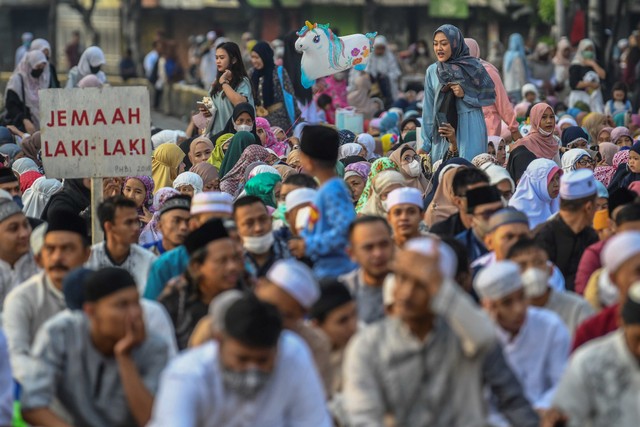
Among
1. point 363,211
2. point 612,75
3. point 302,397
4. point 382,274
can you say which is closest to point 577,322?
point 382,274

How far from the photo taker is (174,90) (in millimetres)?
33469

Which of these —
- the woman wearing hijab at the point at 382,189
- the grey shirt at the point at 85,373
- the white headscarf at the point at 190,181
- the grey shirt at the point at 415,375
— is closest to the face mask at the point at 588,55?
the white headscarf at the point at 190,181

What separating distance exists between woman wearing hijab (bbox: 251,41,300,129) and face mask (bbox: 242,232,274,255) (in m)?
8.76

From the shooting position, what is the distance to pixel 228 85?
1634 cm

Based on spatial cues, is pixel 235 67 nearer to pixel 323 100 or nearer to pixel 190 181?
pixel 190 181

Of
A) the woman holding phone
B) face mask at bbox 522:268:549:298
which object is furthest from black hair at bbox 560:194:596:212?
the woman holding phone

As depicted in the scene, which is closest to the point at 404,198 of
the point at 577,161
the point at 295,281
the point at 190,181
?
the point at 295,281

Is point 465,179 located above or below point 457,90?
below

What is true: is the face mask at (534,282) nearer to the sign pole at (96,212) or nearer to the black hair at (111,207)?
the black hair at (111,207)

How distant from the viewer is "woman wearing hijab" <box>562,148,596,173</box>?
15.1 metres

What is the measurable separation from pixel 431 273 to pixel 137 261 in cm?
358

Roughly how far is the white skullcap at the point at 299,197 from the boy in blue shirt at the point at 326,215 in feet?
1.52

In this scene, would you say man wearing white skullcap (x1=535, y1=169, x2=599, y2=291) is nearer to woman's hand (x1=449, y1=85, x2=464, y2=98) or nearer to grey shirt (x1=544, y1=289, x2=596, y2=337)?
grey shirt (x1=544, y1=289, x2=596, y2=337)

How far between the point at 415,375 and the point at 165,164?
9.27 metres
